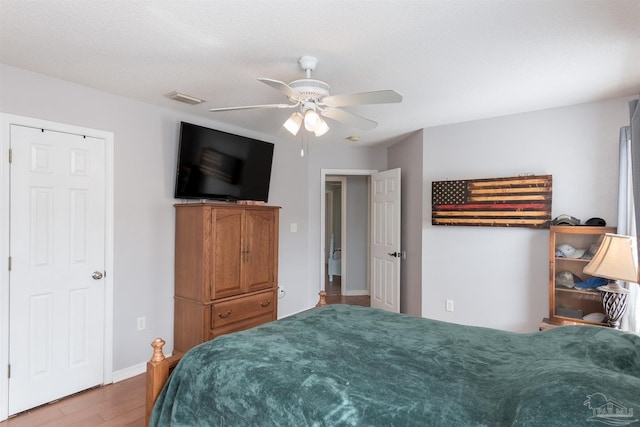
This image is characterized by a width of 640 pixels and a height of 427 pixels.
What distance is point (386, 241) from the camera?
454cm

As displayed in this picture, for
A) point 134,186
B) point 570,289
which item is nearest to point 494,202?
point 570,289

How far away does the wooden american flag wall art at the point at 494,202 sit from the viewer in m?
3.17

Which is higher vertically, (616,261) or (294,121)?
(294,121)

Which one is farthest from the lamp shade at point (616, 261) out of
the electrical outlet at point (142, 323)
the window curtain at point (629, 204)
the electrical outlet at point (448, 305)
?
the electrical outlet at point (142, 323)

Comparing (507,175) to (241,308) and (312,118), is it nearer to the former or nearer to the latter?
(312,118)

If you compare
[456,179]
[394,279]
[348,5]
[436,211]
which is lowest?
[394,279]

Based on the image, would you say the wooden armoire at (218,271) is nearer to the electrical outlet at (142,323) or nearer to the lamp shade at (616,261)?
the electrical outlet at (142,323)

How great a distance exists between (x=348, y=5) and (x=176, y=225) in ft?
8.36

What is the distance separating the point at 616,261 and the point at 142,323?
3.70 metres

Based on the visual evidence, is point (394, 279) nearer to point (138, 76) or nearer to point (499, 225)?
point (499, 225)

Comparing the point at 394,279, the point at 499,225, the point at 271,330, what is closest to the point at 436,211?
the point at 499,225

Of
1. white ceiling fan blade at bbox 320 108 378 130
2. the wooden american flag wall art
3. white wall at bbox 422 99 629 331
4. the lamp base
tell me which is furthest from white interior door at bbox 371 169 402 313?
the lamp base

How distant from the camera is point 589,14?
5.61ft

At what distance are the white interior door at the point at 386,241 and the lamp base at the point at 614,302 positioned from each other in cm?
210
